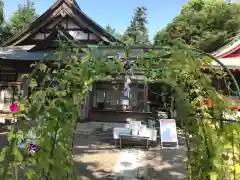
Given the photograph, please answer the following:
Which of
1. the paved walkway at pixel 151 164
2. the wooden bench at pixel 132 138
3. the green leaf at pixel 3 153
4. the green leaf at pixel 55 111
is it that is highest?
the green leaf at pixel 55 111

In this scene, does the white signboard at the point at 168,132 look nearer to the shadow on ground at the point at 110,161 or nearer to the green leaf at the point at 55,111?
the shadow on ground at the point at 110,161

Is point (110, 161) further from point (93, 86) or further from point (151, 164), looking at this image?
point (93, 86)

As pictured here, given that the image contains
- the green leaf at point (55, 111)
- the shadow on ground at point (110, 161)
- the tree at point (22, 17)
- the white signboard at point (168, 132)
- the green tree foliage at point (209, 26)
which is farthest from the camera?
the tree at point (22, 17)

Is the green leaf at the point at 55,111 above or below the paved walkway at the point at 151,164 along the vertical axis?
above

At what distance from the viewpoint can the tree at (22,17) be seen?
32906 mm

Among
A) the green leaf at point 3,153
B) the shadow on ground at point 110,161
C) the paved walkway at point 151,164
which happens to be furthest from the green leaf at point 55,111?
the paved walkway at point 151,164

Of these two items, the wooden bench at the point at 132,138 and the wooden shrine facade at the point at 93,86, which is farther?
the wooden shrine facade at the point at 93,86

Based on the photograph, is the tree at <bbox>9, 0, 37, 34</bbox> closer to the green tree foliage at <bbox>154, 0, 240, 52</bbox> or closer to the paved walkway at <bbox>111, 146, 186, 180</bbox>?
the green tree foliage at <bbox>154, 0, 240, 52</bbox>

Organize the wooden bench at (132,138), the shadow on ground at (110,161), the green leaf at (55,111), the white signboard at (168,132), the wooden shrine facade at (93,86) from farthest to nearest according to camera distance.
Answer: the wooden shrine facade at (93,86)
the white signboard at (168,132)
the wooden bench at (132,138)
the shadow on ground at (110,161)
the green leaf at (55,111)

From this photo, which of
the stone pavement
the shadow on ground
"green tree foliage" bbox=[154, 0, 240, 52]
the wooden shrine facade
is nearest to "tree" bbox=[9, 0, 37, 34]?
"green tree foliage" bbox=[154, 0, 240, 52]

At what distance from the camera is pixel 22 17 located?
34.1 metres

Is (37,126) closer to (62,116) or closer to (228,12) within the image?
(62,116)

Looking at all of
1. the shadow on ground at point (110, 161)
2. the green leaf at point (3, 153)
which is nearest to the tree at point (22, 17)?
the shadow on ground at point (110, 161)

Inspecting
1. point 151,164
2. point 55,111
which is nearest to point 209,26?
point 151,164
